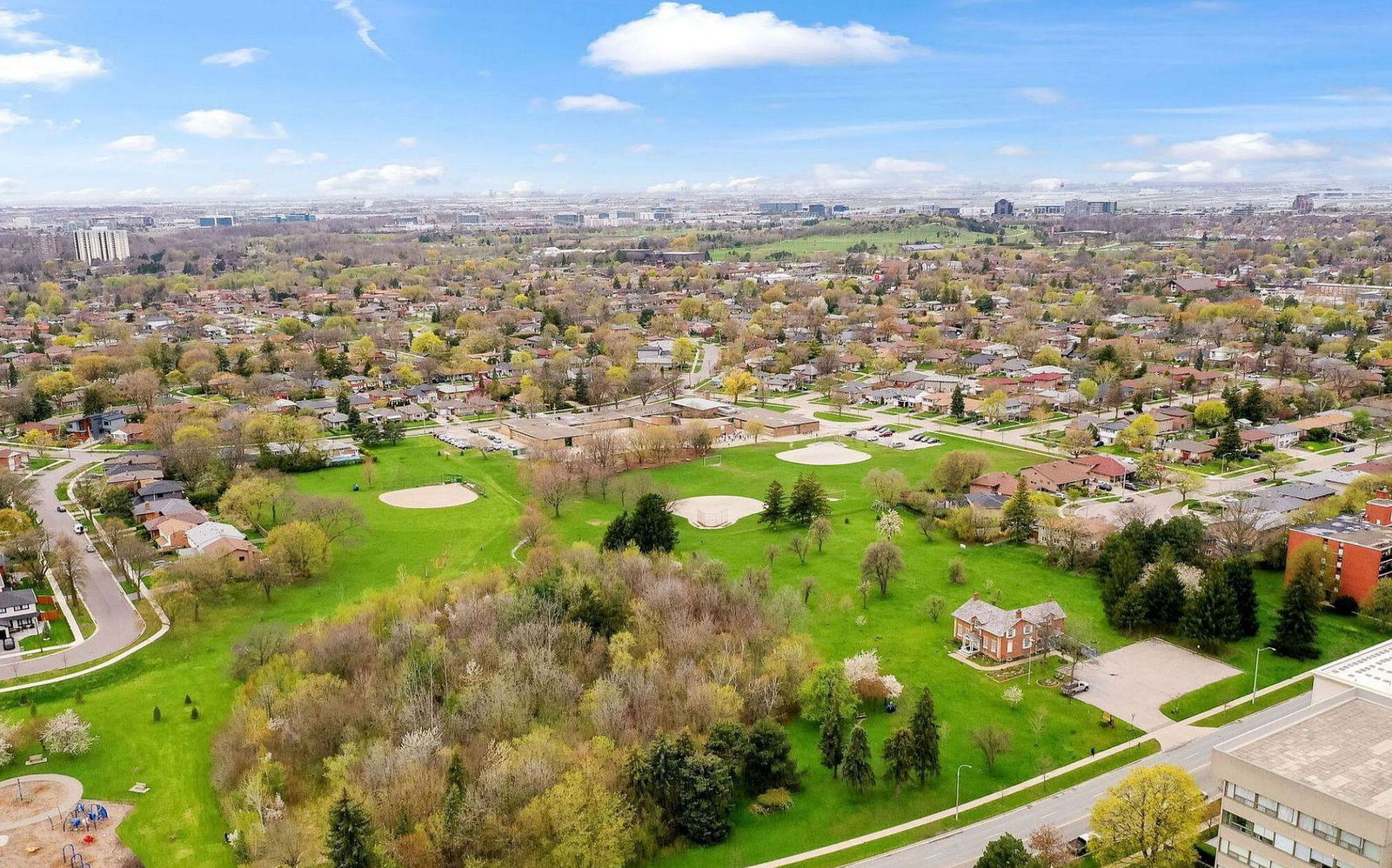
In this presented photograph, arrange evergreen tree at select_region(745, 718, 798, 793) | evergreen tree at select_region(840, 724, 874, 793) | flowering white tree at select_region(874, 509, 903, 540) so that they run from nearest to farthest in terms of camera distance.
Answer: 1. evergreen tree at select_region(840, 724, 874, 793)
2. evergreen tree at select_region(745, 718, 798, 793)
3. flowering white tree at select_region(874, 509, 903, 540)

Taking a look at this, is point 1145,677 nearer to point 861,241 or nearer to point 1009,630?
point 1009,630

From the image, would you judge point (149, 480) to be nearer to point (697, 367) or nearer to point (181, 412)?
point (181, 412)

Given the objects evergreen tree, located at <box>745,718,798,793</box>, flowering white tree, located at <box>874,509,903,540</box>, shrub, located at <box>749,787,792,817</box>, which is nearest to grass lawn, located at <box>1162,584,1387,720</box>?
evergreen tree, located at <box>745,718,798,793</box>

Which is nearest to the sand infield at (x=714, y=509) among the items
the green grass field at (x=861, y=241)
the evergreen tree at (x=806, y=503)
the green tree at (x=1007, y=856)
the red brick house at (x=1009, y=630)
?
the evergreen tree at (x=806, y=503)

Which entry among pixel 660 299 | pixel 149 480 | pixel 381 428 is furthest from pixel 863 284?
pixel 149 480

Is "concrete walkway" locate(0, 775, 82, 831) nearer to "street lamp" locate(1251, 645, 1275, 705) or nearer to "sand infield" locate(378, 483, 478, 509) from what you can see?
"sand infield" locate(378, 483, 478, 509)

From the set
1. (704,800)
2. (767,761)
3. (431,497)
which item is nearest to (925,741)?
(767,761)

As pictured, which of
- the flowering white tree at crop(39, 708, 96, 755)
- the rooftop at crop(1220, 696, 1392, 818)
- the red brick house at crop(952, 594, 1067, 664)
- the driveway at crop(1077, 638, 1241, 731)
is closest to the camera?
the rooftop at crop(1220, 696, 1392, 818)
